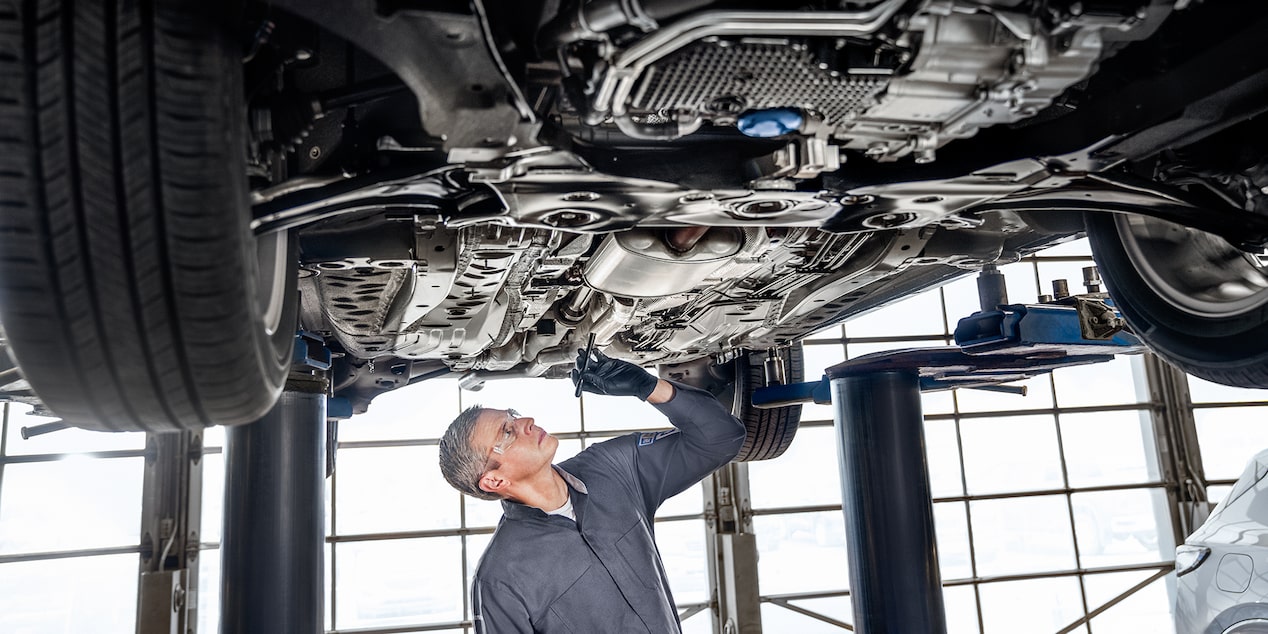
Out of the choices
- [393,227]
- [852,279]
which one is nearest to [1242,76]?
[852,279]

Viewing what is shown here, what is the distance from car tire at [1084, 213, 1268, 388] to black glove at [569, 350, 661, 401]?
123cm

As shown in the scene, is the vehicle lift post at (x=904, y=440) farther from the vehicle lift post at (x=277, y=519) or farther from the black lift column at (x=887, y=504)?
the vehicle lift post at (x=277, y=519)

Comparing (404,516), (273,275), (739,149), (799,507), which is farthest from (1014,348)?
(404,516)

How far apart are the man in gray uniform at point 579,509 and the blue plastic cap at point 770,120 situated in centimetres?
131

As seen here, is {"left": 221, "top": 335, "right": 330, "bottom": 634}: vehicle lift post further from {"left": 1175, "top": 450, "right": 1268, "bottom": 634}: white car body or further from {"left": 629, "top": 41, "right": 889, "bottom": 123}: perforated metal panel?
{"left": 1175, "top": 450, "right": 1268, "bottom": 634}: white car body

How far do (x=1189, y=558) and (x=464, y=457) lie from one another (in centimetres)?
249

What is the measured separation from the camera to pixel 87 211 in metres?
1.05

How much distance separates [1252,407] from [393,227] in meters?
9.46

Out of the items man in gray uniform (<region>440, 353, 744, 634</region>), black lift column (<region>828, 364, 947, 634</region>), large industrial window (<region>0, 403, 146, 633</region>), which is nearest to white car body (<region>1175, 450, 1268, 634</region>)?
black lift column (<region>828, 364, 947, 634</region>)

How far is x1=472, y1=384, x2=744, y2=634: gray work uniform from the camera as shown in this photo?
232cm

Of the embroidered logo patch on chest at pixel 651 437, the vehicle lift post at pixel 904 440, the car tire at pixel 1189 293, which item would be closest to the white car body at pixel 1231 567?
the vehicle lift post at pixel 904 440

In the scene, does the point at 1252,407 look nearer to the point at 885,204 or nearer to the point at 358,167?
the point at 885,204

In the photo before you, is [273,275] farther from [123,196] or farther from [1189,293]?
[1189,293]

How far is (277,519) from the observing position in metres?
2.95
